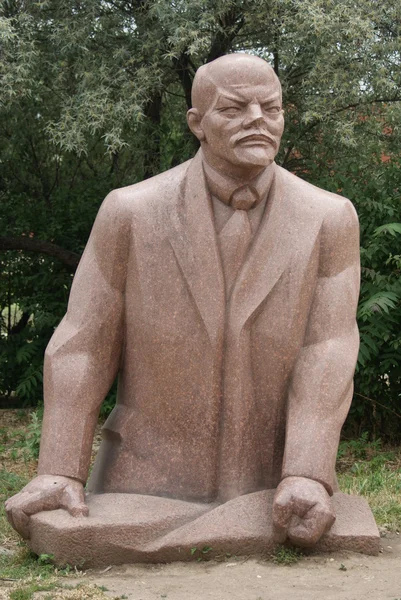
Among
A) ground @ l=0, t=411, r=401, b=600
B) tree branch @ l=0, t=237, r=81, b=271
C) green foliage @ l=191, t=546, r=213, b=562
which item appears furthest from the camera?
tree branch @ l=0, t=237, r=81, b=271

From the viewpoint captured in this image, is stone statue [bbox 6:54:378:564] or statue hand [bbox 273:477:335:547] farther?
stone statue [bbox 6:54:378:564]

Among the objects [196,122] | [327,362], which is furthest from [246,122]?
[327,362]

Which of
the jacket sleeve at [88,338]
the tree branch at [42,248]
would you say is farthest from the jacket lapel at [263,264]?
the tree branch at [42,248]

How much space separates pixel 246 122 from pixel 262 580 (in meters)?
1.92

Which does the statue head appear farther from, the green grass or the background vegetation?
the background vegetation

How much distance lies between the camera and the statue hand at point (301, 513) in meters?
4.39

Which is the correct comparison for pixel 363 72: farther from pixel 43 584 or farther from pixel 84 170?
pixel 43 584

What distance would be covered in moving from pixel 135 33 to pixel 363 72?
1729mm

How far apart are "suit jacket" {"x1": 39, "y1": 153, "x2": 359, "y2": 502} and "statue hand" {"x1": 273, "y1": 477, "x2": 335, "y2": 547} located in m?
0.16

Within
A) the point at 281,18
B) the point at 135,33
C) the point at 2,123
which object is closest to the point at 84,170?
the point at 2,123

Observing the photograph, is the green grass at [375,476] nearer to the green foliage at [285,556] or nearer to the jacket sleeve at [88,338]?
the green foliage at [285,556]

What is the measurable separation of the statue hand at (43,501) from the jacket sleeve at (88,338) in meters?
0.12

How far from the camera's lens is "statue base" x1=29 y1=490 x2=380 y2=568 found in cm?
447

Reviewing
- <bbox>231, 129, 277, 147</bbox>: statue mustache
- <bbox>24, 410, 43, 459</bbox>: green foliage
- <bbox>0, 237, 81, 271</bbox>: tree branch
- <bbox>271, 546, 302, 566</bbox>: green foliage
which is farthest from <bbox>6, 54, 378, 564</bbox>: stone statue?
<bbox>0, 237, 81, 271</bbox>: tree branch
